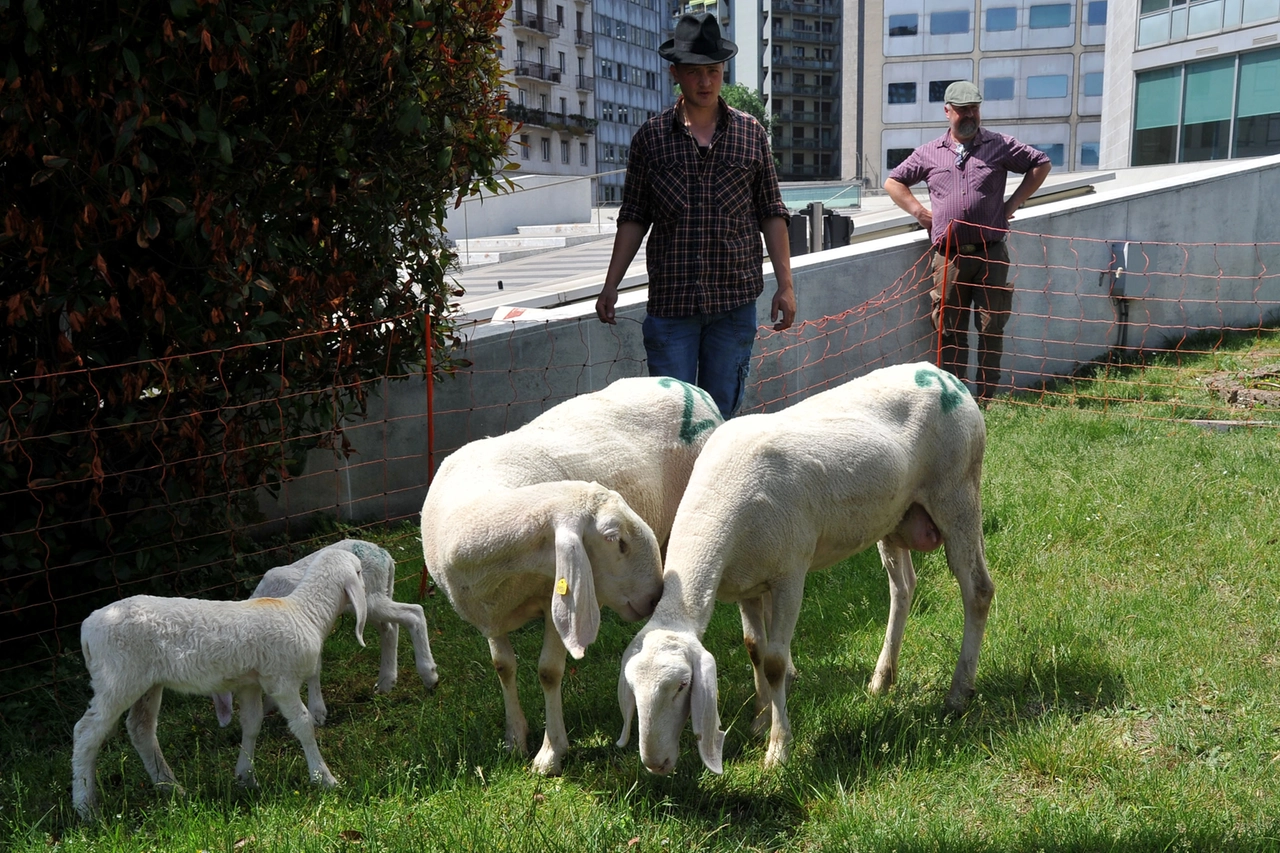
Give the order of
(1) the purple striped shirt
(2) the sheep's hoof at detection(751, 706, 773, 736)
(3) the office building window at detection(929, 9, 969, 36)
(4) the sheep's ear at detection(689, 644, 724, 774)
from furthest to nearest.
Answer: (3) the office building window at detection(929, 9, 969, 36), (1) the purple striped shirt, (2) the sheep's hoof at detection(751, 706, 773, 736), (4) the sheep's ear at detection(689, 644, 724, 774)

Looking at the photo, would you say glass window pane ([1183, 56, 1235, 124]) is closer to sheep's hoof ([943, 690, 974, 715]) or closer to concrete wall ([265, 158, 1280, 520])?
concrete wall ([265, 158, 1280, 520])

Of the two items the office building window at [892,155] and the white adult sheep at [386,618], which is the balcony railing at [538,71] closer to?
the office building window at [892,155]

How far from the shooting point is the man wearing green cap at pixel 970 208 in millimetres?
8094

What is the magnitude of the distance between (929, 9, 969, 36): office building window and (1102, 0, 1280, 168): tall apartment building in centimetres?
3481

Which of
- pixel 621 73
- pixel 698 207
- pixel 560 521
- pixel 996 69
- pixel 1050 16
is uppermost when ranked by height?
pixel 1050 16

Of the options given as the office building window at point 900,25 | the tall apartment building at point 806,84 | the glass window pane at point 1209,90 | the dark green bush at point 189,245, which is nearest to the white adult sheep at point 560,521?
the dark green bush at point 189,245

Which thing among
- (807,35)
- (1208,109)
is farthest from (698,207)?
(807,35)

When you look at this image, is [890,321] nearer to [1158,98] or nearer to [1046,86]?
[1158,98]

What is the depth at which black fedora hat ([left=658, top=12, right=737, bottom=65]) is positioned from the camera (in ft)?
16.4

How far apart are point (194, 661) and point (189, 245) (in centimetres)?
189

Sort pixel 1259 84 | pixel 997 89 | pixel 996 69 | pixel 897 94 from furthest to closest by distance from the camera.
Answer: pixel 897 94, pixel 997 89, pixel 996 69, pixel 1259 84

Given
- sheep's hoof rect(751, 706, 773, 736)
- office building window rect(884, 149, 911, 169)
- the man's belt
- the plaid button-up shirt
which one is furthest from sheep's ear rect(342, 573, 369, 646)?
office building window rect(884, 149, 911, 169)

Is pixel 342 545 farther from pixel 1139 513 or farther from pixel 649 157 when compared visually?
pixel 1139 513

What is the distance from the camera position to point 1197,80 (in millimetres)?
25625
